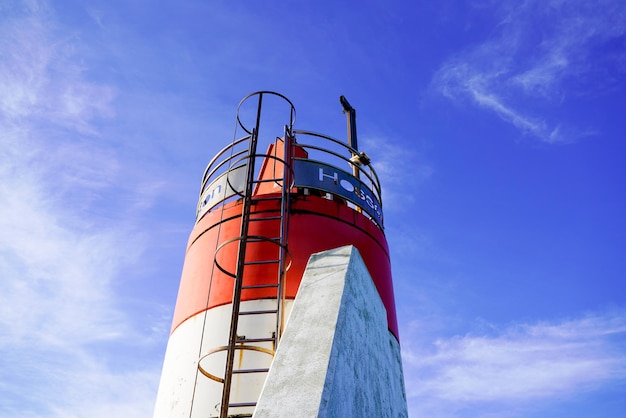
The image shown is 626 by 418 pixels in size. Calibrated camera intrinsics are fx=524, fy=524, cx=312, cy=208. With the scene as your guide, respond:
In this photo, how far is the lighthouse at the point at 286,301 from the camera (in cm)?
454

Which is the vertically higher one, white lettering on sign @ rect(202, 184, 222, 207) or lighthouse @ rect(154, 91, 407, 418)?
white lettering on sign @ rect(202, 184, 222, 207)

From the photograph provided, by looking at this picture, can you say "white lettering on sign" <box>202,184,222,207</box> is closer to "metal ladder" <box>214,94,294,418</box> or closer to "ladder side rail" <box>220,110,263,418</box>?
"metal ladder" <box>214,94,294,418</box>

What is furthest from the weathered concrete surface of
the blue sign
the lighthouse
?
the blue sign

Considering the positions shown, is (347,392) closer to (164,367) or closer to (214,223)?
(164,367)

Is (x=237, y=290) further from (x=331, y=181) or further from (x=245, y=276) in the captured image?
(x=331, y=181)

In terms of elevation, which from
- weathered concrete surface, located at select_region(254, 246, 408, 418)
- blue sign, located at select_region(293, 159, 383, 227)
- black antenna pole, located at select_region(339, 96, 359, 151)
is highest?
black antenna pole, located at select_region(339, 96, 359, 151)

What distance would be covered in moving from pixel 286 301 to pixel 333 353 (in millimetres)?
3187

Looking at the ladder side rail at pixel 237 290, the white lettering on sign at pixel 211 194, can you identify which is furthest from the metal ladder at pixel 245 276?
the white lettering on sign at pixel 211 194

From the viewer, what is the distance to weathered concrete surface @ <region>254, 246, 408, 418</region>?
161 inches

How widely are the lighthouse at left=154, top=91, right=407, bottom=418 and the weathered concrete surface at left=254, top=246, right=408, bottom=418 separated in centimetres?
1

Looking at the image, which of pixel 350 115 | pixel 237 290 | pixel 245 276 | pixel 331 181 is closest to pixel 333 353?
pixel 237 290

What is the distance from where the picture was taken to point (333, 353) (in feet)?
14.5

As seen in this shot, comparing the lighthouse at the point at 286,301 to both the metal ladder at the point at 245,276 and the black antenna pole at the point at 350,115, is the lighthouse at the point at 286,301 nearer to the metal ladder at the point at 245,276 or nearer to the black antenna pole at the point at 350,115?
the metal ladder at the point at 245,276

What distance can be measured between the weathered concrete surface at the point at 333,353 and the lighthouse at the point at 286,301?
0.5 inches
